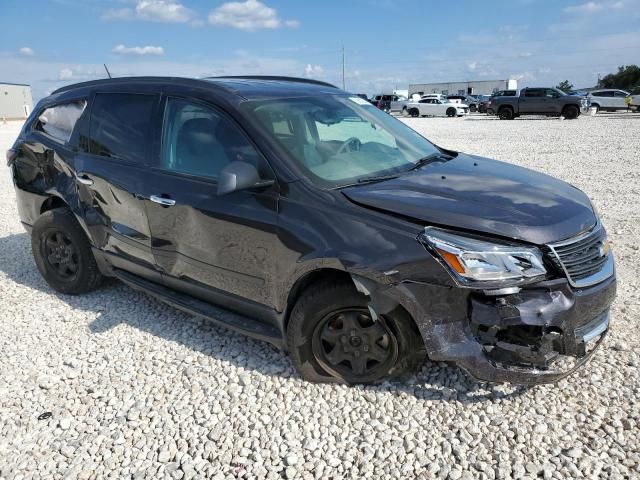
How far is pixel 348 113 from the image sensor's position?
3.74 m

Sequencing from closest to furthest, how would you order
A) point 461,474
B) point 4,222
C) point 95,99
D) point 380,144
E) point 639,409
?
point 461,474
point 639,409
point 380,144
point 95,99
point 4,222

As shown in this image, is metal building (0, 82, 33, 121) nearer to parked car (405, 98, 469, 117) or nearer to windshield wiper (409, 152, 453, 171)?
parked car (405, 98, 469, 117)

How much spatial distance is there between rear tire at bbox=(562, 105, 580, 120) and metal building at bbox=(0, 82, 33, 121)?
173 ft

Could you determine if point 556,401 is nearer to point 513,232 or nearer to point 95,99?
point 513,232

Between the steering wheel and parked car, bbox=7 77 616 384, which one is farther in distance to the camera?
the steering wheel

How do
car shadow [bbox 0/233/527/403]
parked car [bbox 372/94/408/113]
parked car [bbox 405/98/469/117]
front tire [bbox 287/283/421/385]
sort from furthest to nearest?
1. parked car [bbox 372/94/408/113]
2. parked car [bbox 405/98/469/117]
3. car shadow [bbox 0/233/527/403]
4. front tire [bbox 287/283/421/385]

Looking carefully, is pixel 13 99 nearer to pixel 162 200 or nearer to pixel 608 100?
pixel 608 100

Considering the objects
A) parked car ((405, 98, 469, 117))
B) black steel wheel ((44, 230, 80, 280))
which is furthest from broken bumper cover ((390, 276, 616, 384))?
parked car ((405, 98, 469, 117))

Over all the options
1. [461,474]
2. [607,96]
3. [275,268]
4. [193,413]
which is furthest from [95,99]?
[607,96]

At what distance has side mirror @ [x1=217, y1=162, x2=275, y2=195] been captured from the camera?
280 centimetres

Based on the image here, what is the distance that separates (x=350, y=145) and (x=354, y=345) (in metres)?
1.36

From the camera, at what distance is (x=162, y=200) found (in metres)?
3.40

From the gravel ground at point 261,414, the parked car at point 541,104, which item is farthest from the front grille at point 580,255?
the parked car at point 541,104

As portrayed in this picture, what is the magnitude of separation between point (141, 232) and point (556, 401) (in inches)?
115
